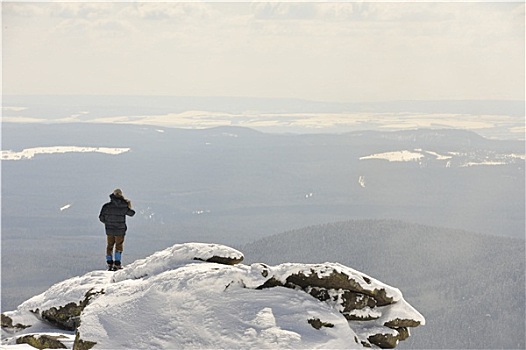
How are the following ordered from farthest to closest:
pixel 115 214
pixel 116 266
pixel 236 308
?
pixel 116 266 → pixel 115 214 → pixel 236 308

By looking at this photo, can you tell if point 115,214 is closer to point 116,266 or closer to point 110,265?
point 116,266

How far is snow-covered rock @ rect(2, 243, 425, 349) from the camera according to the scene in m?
19.7

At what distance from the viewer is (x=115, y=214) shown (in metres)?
26.0

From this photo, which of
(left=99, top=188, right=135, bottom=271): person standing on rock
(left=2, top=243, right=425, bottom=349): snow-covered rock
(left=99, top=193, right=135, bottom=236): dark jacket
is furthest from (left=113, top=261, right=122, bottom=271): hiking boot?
(left=2, top=243, right=425, bottom=349): snow-covered rock

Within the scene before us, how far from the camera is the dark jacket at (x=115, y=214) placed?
25891mm

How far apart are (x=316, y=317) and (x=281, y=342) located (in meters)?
1.47

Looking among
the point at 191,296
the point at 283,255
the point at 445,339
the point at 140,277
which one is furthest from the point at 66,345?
Answer: the point at 283,255

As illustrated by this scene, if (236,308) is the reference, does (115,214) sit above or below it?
above

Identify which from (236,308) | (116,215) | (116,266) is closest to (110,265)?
(116,266)

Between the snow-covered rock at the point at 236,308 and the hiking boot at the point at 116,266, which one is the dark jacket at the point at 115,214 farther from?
the snow-covered rock at the point at 236,308

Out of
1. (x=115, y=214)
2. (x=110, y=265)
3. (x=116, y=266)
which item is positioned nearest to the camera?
(x=115, y=214)

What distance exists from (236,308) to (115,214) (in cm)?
734

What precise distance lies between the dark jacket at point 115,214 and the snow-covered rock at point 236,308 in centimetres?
303

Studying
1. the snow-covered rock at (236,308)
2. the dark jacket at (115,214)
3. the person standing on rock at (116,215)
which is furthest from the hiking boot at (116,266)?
the snow-covered rock at (236,308)
